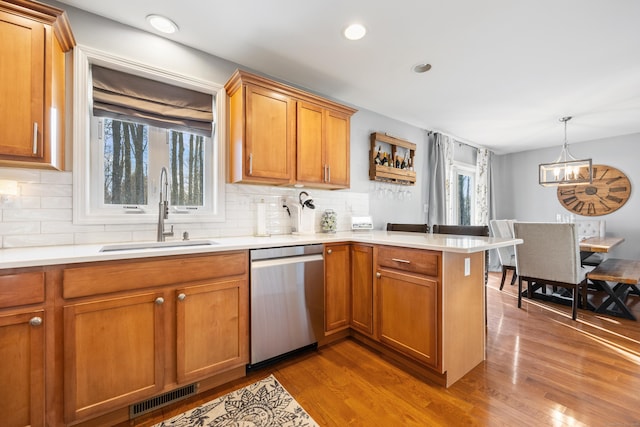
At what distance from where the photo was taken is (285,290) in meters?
1.97

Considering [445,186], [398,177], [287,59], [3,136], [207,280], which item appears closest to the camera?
[3,136]

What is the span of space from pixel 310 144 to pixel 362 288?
1.38 meters

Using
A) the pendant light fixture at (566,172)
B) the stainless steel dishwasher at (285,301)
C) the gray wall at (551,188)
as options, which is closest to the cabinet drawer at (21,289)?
the stainless steel dishwasher at (285,301)

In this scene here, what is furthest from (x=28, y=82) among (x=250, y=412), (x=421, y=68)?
(x=421, y=68)

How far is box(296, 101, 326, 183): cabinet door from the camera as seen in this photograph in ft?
8.05

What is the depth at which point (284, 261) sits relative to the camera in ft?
6.46

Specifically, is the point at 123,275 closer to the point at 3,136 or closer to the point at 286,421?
the point at 3,136

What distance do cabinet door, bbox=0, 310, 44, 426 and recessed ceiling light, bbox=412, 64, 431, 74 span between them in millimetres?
3109

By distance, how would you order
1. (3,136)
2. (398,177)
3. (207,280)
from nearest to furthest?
(3,136)
(207,280)
(398,177)

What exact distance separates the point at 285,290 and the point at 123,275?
3.25ft

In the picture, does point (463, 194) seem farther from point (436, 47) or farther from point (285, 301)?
point (285, 301)

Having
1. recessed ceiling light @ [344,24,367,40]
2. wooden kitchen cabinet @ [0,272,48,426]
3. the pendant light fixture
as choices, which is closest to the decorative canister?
recessed ceiling light @ [344,24,367,40]

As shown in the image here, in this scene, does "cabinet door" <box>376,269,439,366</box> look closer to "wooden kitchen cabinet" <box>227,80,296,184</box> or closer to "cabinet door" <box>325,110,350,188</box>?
"cabinet door" <box>325,110,350,188</box>

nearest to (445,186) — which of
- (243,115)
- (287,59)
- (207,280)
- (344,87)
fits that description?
(344,87)
